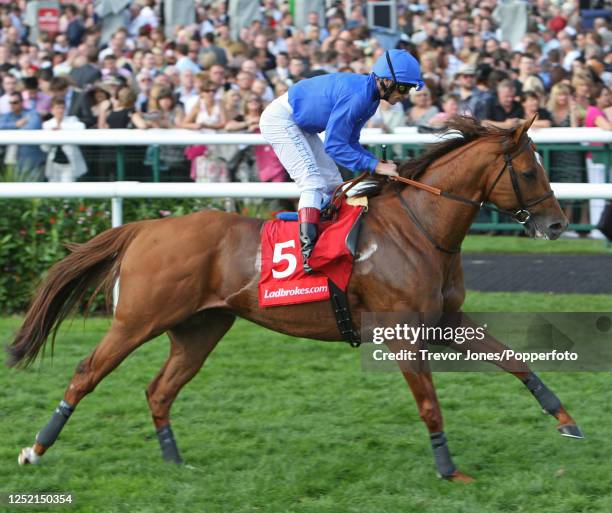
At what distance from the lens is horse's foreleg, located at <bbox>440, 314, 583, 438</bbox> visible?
16.8 feet

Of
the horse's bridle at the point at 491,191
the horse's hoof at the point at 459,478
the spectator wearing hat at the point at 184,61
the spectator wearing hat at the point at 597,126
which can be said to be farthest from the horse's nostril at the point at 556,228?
the spectator wearing hat at the point at 184,61

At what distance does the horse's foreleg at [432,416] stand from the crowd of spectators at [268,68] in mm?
2777

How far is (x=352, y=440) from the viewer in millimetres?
5547

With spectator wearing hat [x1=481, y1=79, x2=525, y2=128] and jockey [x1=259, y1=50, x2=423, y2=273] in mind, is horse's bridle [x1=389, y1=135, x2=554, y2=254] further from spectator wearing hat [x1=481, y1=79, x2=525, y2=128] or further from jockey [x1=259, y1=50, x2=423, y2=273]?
spectator wearing hat [x1=481, y1=79, x2=525, y2=128]

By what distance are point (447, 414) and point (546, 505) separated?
139 cm

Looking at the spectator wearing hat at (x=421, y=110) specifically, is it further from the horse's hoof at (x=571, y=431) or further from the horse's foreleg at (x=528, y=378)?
the horse's hoof at (x=571, y=431)

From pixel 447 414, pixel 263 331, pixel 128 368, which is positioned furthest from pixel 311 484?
pixel 263 331

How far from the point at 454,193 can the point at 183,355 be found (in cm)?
154

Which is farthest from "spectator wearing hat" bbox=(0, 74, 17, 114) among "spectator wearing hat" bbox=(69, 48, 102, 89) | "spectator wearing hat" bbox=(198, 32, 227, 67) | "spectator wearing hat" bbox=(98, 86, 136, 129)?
"spectator wearing hat" bbox=(198, 32, 227, 67)

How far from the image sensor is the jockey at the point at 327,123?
16.7 feet

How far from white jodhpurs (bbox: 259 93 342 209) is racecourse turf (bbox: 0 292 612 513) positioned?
4.15ft

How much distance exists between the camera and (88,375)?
5219 mm

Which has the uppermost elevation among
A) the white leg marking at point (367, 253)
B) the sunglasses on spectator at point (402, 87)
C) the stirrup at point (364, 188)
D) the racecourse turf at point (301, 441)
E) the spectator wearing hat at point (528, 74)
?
the sunglasses on spectator at point (402, 87)

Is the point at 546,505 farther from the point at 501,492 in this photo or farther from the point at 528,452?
the point at 528,452
